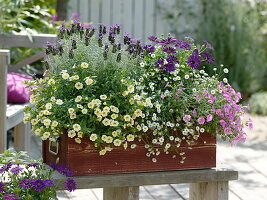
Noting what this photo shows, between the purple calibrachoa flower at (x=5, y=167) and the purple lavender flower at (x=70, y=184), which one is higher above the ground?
the purple calibrachoa flower at (x=5, y=167)

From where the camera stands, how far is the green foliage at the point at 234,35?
7156 mm

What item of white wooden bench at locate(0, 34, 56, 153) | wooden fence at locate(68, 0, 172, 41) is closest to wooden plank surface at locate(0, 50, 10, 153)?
white wooden bench at locate(0, 34, 56, 153)

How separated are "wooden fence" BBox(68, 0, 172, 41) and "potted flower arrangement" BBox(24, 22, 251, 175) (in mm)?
4593

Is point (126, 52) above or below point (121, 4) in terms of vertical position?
below

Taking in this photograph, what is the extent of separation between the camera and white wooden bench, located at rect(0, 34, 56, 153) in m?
3.58

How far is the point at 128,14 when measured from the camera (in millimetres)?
7348

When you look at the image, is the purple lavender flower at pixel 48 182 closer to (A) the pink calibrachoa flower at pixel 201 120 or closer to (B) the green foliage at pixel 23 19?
(A) the pink calibrachoa flower at pixel 201 120

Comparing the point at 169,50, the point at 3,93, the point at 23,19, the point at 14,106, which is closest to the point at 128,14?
the point at 23,19

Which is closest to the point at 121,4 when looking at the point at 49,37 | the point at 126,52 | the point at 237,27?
the point at 237,27

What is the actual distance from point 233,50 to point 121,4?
4.63 feet

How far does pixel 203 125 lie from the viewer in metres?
2.59

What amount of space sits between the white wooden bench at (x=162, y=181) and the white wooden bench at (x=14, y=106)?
103 centimetres

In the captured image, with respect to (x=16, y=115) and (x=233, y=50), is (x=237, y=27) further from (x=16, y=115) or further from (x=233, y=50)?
(x=16, y=115)

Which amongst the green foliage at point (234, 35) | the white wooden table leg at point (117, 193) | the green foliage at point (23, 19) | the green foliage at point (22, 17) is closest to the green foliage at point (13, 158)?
the white wooden table leg at point (117, 193)
